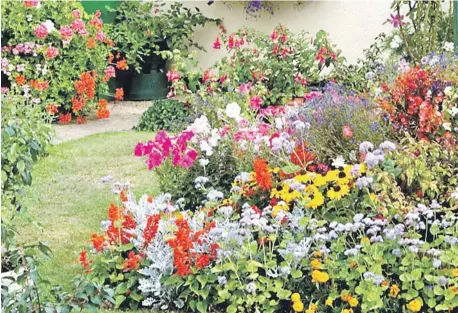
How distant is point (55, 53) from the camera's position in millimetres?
8797

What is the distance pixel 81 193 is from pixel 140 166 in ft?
2.77

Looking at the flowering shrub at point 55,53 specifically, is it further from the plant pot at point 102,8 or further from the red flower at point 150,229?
the red flower at point 150,229

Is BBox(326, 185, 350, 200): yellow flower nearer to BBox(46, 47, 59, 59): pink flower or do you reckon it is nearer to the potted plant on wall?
BBox(46, 47, 59, 59): pink flower

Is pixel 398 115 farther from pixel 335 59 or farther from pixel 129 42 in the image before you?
pixel 129 42

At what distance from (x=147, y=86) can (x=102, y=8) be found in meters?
1.12

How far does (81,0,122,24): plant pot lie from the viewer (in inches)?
417

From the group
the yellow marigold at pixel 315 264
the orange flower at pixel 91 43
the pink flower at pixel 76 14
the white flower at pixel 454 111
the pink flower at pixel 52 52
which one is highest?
the pink flower at pixel 76 14

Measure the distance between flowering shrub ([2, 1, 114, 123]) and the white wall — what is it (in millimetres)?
1987

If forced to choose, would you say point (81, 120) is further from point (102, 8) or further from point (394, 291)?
point (394, 291)

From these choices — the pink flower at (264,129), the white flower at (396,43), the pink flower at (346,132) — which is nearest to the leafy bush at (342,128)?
the pink flower at (346,132)

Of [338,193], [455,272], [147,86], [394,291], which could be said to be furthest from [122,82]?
[455,272]

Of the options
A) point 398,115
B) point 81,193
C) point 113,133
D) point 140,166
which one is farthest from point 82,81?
point 398,115

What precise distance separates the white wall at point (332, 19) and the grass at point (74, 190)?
112 inches

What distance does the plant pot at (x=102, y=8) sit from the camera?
417 inches
